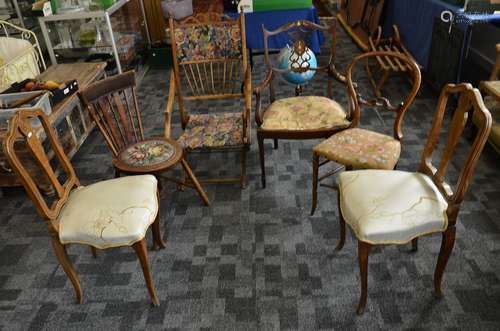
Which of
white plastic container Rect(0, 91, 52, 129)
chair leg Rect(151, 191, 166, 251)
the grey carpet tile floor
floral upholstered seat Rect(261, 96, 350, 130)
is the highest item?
white plastic container Rect(0, 91, 52, 129)

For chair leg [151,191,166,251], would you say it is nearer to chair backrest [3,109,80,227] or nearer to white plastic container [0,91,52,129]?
chair backrest [3,109,80,227]

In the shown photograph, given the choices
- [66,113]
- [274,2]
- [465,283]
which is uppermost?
[274,2]

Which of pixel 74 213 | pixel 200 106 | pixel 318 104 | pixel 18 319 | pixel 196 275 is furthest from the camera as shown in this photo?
pixel 200 106

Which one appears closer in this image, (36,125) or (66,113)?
(36,125)

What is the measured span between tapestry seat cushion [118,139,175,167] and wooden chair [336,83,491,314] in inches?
39.0

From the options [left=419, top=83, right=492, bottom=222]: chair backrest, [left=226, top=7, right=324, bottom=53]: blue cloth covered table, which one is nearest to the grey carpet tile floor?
[left=419, top=83, right=492, bottom=222]: chair backrest

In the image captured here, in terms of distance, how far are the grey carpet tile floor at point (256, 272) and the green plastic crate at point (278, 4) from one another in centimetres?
213

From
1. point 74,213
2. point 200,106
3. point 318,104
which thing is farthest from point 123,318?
point 200,106

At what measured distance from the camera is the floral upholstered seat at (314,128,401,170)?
6.68 ft

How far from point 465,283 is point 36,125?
2.66 m

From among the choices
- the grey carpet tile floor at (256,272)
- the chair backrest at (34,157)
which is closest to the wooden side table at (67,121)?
the grey carpet tile floor at (256,272)

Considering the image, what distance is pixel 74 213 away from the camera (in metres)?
1.77

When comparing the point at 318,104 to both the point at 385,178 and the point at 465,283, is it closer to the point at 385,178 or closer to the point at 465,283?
the point at 385,178

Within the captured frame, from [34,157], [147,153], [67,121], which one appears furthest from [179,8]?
[34,157]
